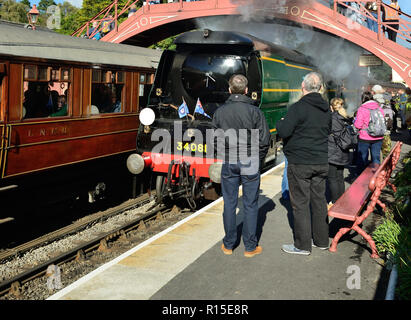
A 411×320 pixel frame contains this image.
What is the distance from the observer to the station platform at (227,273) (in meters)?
3.80

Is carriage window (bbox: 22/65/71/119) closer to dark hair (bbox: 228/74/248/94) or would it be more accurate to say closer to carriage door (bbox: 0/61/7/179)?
carriage door (bbox: 0/61/7/179)

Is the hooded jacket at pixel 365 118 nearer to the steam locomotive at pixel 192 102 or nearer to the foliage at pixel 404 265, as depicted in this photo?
the steam locomotive at pixel 192 102

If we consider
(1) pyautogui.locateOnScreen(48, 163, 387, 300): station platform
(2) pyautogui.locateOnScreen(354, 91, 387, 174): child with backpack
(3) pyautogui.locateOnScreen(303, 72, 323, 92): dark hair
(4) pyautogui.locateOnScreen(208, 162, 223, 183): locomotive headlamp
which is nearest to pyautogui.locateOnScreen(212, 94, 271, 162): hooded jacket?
(3) pyautogui.locateOnScreen(303, 72, 323, 92): dark hair

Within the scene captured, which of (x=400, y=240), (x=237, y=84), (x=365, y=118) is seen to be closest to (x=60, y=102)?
(x=237, y=84)

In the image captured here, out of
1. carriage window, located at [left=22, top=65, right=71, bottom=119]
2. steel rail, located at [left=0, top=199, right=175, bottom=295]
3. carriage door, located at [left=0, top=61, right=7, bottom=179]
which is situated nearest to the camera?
steel rail, located at [left=0, top=199, right=175, bottom=295]

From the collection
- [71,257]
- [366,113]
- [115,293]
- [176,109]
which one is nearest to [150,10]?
[176,109]

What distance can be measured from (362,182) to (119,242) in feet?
12.9

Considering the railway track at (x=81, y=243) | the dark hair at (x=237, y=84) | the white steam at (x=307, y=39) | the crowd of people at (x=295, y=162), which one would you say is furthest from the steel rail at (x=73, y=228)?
the white steam at (x=307, y=39)

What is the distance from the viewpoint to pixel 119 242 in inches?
280

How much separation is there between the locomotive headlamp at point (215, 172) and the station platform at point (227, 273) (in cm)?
184

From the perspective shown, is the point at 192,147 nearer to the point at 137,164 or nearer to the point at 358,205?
the point at 137,164

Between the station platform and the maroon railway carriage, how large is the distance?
117 inches

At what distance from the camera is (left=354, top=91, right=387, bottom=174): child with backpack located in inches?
307

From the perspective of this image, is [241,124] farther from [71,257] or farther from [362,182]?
[71,257]
